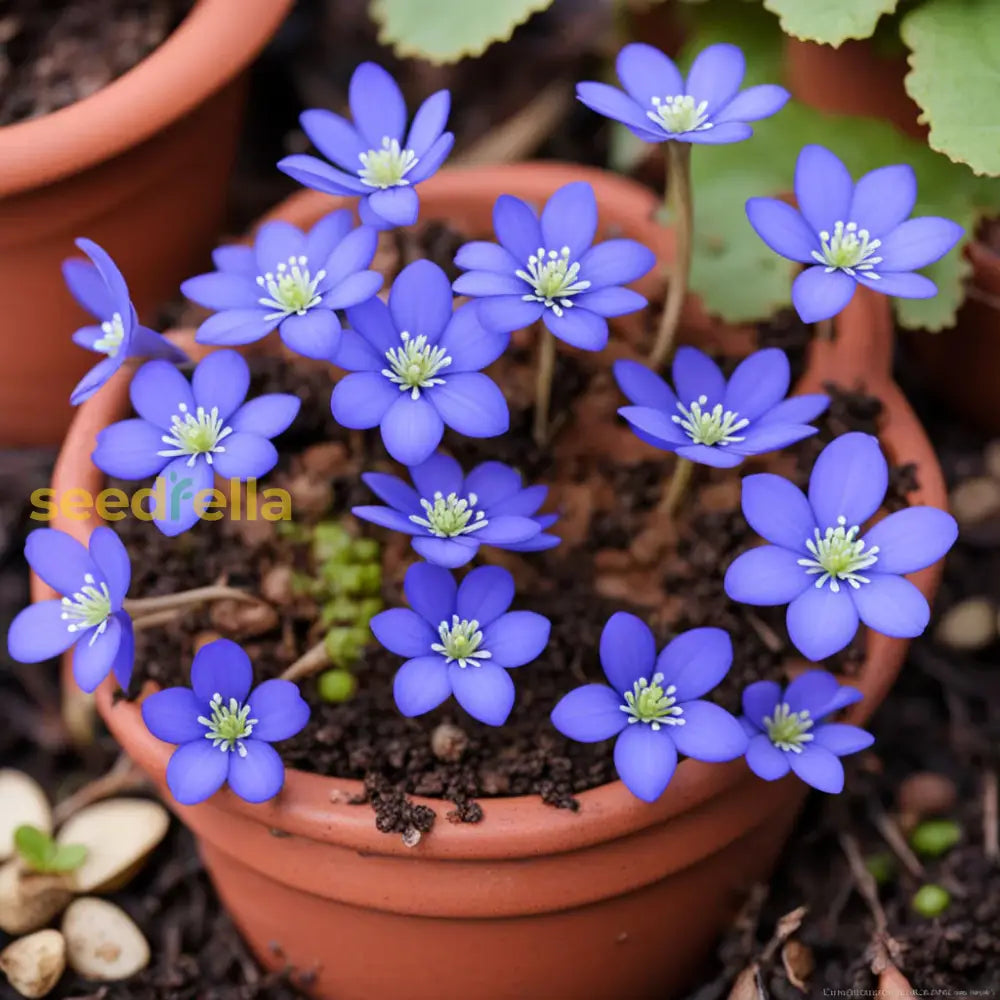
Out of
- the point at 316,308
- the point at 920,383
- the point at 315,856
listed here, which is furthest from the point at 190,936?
the point at 920,383

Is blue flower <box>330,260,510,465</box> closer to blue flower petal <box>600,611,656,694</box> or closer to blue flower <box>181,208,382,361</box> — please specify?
blue flower <box>181,208,382,361</box>

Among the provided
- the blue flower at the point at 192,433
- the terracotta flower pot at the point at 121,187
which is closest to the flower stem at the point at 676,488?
the blue flower at the point at 192,433

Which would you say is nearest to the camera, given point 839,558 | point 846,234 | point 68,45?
point 839,558

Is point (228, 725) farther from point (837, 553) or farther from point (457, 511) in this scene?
point (837, 553)

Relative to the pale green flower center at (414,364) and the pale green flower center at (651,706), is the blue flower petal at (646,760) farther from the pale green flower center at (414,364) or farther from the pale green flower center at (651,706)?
the pale green flower center at (414,364)

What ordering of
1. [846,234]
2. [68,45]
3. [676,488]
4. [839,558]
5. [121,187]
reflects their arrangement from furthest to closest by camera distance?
[68,45]
[121,187]
[676,488]
[846,234]
[839,558]

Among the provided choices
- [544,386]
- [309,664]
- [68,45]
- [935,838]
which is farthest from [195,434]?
[935,838]

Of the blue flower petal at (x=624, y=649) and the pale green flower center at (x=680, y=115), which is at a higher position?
the pale green flower center at (x=680, y=115)
